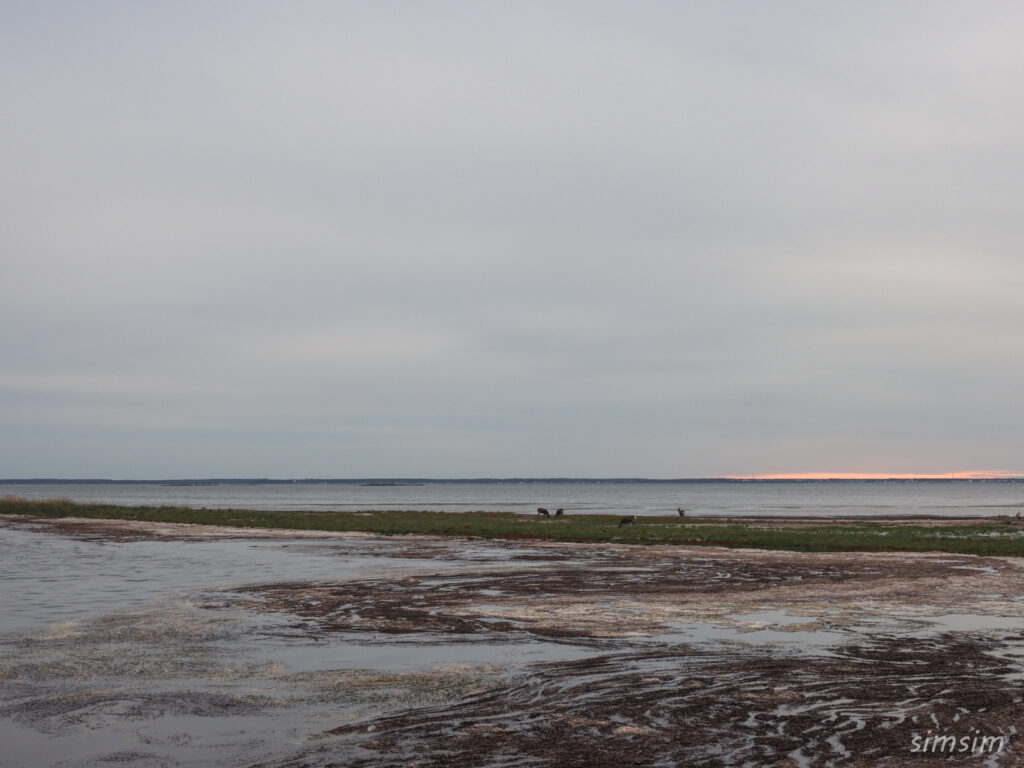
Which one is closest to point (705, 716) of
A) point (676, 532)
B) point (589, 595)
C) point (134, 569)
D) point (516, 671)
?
point (516, 671)

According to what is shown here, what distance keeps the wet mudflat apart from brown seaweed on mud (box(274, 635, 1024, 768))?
48 millimetres

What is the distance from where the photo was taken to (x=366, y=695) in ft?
43.1

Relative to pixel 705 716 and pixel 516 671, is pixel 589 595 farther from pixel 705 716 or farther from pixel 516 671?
pixel 705 716

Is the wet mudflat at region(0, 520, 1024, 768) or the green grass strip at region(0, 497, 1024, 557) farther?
the green grass strip at region(0, 497, 1024, 557)

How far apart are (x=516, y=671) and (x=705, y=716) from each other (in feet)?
12.6

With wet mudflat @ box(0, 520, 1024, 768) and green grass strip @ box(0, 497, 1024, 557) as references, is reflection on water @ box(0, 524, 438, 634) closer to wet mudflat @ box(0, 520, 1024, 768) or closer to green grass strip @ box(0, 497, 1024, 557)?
wet mudflat @ box(0, 520, 1024, 768)

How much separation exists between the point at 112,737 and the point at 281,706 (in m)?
2.20

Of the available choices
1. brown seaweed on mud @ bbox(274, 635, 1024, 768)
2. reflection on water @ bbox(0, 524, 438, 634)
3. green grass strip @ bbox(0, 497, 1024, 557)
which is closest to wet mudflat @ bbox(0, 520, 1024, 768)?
brown seaweed on mud @ bbox(274, 635, 1024, 768)

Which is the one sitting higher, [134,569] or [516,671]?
[516,671]

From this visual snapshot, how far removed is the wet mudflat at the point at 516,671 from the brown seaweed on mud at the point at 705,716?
48 mm

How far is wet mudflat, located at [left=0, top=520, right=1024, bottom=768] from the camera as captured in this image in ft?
34.5

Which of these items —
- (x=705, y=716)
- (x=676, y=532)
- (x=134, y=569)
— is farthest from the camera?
(x=676, y=532)

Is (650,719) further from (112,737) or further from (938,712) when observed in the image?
(112,737)

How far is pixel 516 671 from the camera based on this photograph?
14742 millimetres
